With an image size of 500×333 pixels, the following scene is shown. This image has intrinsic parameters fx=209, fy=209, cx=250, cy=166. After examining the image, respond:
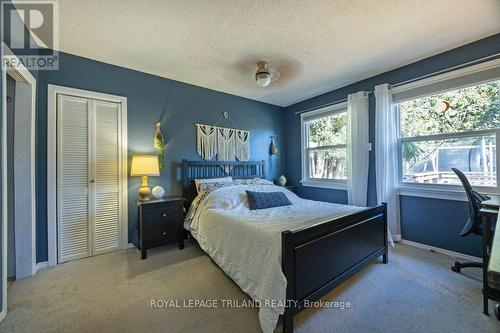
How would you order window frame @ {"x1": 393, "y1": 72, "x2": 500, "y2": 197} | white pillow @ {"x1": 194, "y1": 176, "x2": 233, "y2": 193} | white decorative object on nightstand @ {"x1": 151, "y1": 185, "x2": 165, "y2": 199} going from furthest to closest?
white pillow @ {"x1": 194, "y1": 176, "x2": 233, "y2": 193}
white decorative object on nightstand @ {"x1": 151, "y1": 185, "x2": 165, "y2": 199}
window frame @ {"x1": 393, "y1": 72, "x2": 500, "y2": 197}

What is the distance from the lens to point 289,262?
1.50 metres

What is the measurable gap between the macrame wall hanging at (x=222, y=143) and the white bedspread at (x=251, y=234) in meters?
0.88

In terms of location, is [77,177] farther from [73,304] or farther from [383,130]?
[383,130]

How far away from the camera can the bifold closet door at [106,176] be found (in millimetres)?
2781

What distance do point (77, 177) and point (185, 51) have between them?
2101mm

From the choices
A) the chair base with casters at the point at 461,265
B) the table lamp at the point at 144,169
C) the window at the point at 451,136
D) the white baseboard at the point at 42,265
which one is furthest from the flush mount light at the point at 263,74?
the white baseboard at the point at 42,265

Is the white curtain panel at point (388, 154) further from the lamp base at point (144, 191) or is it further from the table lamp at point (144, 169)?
A: the lamp base at point (144, 191)

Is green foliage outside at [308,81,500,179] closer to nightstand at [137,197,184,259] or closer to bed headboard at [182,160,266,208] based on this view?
bed headboard at [182,160,266,208]

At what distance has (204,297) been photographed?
1.91 metres

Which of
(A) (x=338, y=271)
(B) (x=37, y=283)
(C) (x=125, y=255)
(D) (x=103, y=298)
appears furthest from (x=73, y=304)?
(A) (x=338, y=271)

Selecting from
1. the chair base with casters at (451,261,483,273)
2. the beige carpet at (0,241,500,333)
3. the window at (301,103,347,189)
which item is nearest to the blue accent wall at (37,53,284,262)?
the beige carpet at (0,241,500,333)

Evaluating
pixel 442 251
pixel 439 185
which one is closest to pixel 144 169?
pixel 439 185

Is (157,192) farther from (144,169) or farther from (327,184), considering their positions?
(327,184)

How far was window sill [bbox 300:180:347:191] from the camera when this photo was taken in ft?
12.5
